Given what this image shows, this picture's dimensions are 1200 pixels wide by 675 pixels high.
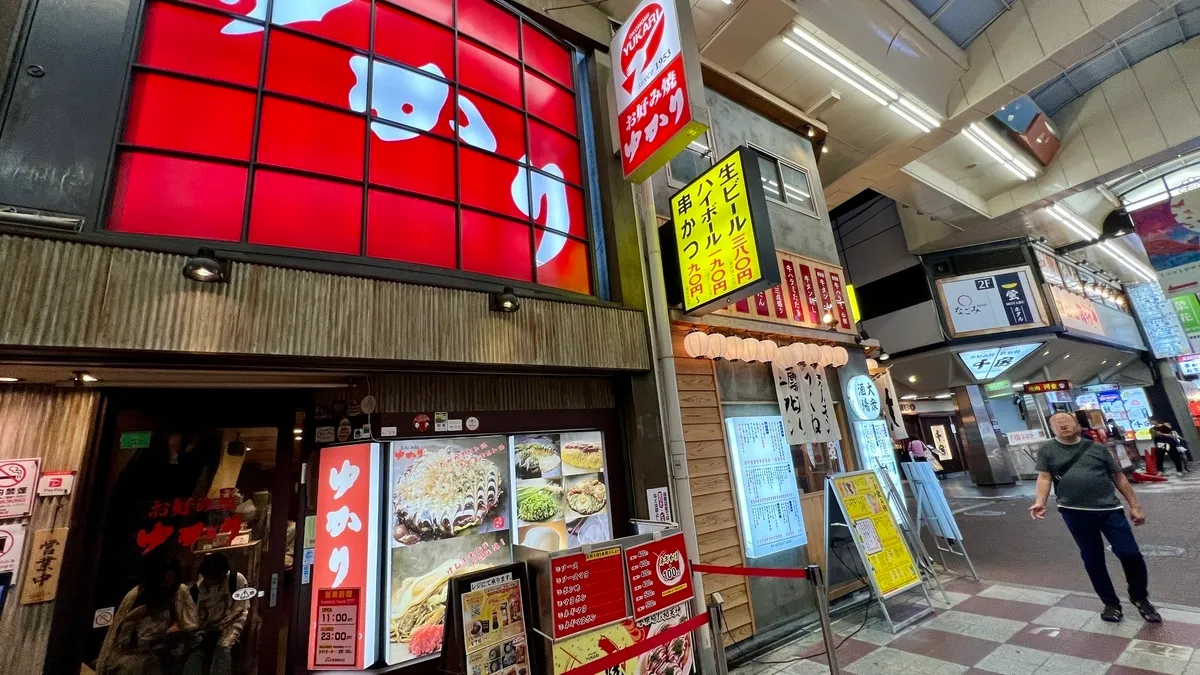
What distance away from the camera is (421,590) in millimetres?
4066

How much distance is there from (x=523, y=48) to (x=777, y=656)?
8.06 m

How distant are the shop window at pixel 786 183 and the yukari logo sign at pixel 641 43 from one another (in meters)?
3.50

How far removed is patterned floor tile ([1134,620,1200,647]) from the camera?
4.29 meters

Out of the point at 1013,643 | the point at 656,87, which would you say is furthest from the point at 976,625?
the point at 656,87

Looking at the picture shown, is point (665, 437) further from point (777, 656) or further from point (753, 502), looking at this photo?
point (777, 656)

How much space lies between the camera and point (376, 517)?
397 centimetres

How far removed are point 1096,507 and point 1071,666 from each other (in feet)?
5.88

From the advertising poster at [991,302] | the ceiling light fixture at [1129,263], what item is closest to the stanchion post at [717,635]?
the advertising poster at [991,302]

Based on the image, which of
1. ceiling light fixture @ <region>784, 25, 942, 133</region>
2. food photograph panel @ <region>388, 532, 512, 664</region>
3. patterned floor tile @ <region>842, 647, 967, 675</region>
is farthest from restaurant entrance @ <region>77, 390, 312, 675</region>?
ceiling light fixture @ <region>784, 25, 942, 133</region>

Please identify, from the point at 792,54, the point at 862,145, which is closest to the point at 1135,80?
the point at 862,145

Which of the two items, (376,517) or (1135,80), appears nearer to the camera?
(376,517)

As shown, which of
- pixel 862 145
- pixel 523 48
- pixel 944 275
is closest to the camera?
pixel 523 48

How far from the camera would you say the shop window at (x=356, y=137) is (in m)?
3.79

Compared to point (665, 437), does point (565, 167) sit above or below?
above
